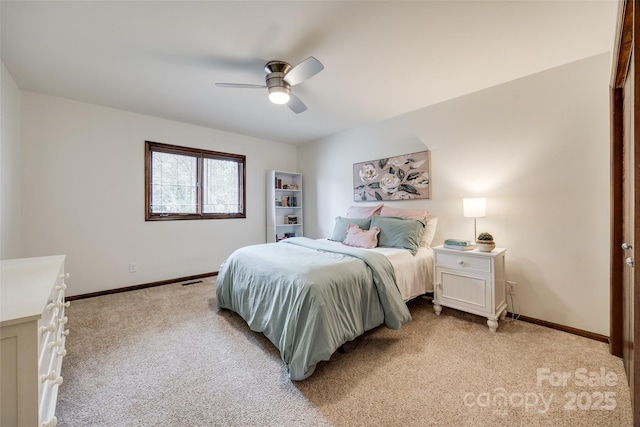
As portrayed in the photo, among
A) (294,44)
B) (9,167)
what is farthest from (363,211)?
(9,167)

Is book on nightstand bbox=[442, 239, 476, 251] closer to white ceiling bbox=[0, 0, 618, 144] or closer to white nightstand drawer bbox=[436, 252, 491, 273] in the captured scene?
white nightstand drawer bbox=[436, 252, 491, 273]

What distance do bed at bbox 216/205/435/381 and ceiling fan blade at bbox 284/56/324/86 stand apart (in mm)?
1466

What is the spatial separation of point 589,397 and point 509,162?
1941 mm

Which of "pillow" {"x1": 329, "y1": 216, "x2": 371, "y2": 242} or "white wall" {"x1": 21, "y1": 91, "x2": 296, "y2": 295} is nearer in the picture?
"white wall" {"x1": 21, "y1": 91, "x2": 296, "y2": 295}

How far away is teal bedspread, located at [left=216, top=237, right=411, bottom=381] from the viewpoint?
62.8 inches

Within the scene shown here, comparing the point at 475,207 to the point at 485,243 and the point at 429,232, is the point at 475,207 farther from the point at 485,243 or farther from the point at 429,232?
the point at 429,232

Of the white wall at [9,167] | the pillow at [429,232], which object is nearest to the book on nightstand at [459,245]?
the pillow at [429,232]

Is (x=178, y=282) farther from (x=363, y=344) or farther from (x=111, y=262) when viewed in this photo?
(x=363, y=344)

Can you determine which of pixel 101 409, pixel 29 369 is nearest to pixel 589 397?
pixel 29 369

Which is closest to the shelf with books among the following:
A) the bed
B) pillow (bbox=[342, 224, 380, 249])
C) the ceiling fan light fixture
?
pillow (bbox=[342, 224, 380, 249])

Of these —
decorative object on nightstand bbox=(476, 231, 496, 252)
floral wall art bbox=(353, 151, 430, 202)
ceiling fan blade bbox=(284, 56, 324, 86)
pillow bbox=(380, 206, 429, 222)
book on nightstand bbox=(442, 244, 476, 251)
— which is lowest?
book on nightstand bbox=(442, 244, 476, 251)

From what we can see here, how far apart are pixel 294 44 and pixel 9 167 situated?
2.95 metres

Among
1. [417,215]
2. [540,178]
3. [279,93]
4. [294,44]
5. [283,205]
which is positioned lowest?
[417,215]

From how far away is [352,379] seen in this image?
1.61m
